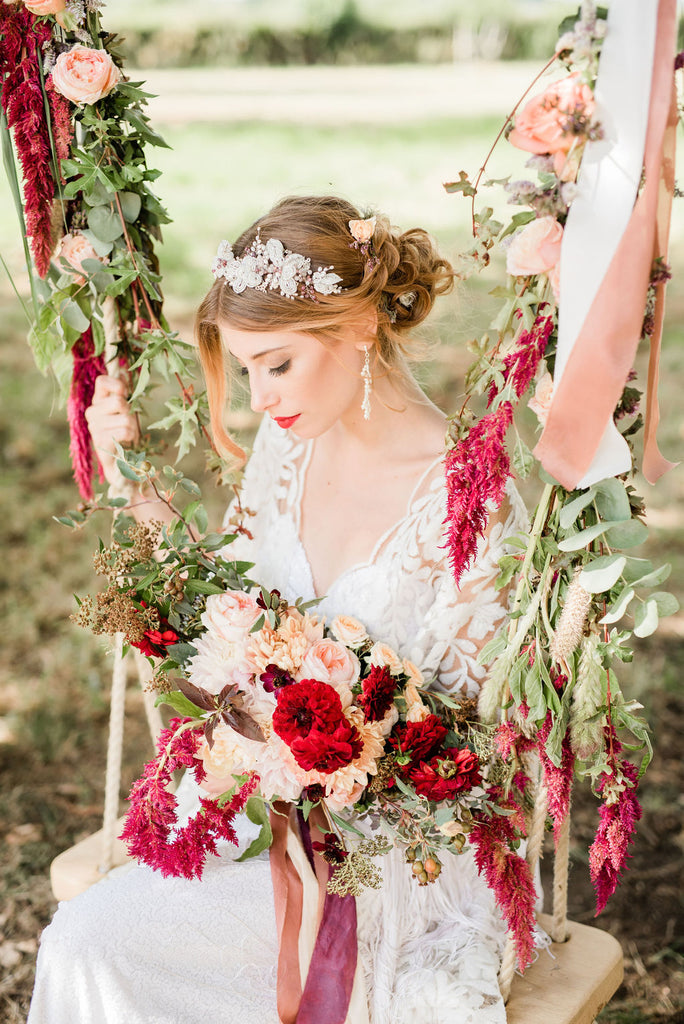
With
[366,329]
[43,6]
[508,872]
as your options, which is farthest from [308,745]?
[43,6]

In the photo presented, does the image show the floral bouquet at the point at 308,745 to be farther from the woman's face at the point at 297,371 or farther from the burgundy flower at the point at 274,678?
the woman's face at the point at 297,371

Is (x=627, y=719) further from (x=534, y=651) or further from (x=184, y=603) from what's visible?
(x=184, y=603)

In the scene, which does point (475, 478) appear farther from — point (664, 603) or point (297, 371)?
point (297, 371)

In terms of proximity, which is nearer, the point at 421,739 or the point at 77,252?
the point at 421,739

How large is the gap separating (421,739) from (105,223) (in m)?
1.19

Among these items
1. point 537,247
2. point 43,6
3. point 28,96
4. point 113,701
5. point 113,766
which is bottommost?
point 113,766

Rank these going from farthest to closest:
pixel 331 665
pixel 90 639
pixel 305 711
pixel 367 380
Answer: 1. pixel 90 639
2. pixel 367 380
3. pixel 331 665
4. pixel 305 711

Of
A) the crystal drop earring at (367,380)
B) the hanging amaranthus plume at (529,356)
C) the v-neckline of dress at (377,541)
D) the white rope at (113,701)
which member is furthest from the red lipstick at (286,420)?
the hanging amaranthus plume at (529,356)

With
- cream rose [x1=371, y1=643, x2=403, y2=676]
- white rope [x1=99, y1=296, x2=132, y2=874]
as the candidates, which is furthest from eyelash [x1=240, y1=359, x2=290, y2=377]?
cream rose [x1=371, y1=643, x2=403, y2=676]

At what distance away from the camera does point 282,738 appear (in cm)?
173

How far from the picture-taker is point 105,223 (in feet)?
6.77

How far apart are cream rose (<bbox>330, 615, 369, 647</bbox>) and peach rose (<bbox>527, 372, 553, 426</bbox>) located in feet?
1.99

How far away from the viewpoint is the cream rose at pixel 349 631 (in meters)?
1.92

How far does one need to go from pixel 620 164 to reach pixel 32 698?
323 centimetres
